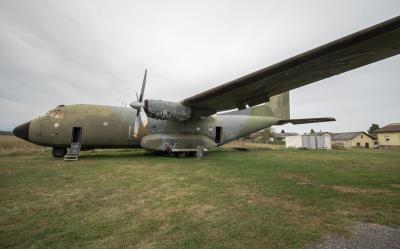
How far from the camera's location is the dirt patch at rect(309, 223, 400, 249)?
3270 mm

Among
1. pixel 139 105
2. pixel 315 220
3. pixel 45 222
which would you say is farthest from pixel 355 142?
pixel 45 222

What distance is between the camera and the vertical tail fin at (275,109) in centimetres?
2082

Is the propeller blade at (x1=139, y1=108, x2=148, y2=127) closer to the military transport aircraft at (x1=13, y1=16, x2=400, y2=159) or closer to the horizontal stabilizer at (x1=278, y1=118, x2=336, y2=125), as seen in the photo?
the military transport aircraft at (x1=13, y1=16, x2=400, y2=159)

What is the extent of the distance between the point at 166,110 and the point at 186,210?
991 cm

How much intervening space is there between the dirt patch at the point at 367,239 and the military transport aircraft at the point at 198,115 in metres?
4.94

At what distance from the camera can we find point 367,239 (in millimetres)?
3465

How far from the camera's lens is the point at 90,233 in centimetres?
374

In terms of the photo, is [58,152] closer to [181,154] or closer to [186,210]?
[181,154]

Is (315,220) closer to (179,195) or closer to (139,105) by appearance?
(179,195)

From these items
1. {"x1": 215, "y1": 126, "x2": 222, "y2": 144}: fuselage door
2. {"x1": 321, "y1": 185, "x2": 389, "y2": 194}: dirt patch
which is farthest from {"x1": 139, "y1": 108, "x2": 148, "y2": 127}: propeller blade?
{"x1": 321, "y1": 185, "x2": 389, "y2": 194}: dirt patch

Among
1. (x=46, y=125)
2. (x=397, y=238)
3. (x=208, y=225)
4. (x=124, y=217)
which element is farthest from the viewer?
(x=46, y=125)

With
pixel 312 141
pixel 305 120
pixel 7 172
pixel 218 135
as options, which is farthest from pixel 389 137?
pixel 7 172

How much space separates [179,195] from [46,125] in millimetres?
12204

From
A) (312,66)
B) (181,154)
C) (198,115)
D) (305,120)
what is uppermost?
(312,66)
